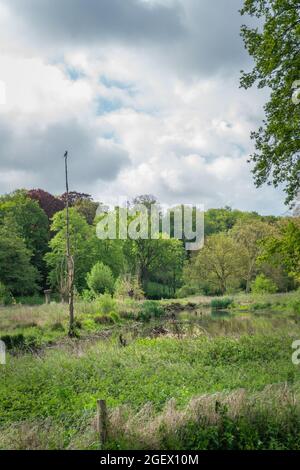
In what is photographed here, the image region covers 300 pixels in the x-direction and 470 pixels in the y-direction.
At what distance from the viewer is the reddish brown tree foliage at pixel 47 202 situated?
57.6 m

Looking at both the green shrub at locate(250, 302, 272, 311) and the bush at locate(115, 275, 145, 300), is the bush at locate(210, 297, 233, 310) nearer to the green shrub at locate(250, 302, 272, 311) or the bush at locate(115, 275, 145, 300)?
the green shrub at locate(250, 302, 272, 311)

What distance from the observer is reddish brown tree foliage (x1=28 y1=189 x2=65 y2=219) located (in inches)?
2267

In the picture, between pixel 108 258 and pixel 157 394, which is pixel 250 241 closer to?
pixel 108 258

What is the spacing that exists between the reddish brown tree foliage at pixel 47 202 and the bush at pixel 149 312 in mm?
26377

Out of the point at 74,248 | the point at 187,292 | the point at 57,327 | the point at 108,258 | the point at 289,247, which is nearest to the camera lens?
the point at 289,247

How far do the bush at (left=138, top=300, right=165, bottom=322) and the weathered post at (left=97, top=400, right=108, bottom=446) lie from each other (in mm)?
25558

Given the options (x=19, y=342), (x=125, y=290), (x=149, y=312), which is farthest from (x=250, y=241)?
(x=19, y=342)

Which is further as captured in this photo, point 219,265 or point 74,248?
point 219,265

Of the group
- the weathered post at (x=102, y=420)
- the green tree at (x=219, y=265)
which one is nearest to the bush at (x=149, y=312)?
the green tree at (x=219, y=265)

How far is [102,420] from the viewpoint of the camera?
20.4 ft

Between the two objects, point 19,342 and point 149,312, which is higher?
point 19,342

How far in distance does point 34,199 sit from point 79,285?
1540 cm

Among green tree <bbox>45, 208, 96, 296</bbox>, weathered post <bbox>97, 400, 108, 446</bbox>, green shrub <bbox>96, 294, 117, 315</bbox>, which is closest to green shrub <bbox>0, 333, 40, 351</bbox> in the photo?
green shrub <bbox>96, 294, 117, 315</bbox>

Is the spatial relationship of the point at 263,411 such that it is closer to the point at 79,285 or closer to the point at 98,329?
the point at 98,329
